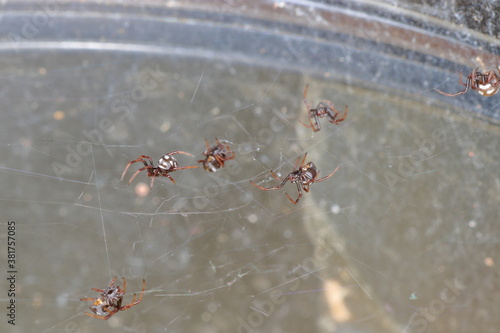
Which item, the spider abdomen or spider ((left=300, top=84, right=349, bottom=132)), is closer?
the spider abdomen

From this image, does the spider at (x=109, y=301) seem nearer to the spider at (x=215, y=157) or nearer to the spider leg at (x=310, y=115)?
the spider at (x=215, y=157)

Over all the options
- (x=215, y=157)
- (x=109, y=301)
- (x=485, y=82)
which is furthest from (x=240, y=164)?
(x=485, y=82)

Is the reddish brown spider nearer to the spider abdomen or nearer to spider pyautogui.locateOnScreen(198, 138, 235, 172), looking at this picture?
spider pyautogui.locateOnScreen(198, 138, 235, 172)

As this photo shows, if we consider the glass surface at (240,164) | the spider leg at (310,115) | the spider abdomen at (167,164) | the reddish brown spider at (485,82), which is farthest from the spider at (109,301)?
the reddish brown spider at (485,82)

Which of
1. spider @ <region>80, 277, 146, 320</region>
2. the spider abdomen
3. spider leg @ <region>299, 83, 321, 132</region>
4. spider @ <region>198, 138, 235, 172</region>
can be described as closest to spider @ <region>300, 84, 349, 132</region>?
spider leg @ <region>299, 83, 321, 132</region>

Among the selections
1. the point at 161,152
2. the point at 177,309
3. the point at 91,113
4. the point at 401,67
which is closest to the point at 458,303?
the point at 401,67

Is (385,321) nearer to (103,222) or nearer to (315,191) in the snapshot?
(315,191)

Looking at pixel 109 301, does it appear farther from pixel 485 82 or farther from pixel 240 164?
pixel 485 82
